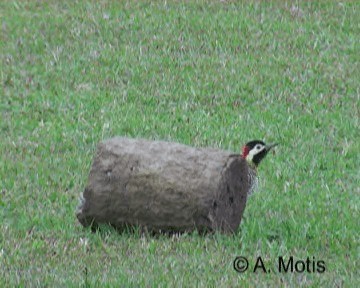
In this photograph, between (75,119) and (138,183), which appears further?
(75,119)

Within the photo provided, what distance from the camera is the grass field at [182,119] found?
8602 mm

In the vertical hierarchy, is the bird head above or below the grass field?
above

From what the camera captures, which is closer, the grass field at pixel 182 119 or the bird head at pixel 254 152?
the grass field at pixel 182 119

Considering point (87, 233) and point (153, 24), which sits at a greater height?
point (87, 233)

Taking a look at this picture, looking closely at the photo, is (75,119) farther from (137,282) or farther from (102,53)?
(137,282)

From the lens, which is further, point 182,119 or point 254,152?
point 182,119

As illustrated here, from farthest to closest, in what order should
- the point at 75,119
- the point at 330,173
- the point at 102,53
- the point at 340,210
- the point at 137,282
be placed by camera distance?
the point at 102,53 → the point at 75,119 → the point at 330,173 → the point at 340,210 → the point at 137,282

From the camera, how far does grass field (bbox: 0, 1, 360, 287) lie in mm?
8602

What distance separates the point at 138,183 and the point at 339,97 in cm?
560

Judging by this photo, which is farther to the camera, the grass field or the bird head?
the bird head

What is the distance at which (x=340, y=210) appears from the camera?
397 inches

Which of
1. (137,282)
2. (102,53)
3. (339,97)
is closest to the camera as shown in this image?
(137,282)

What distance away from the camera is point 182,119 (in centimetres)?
1302

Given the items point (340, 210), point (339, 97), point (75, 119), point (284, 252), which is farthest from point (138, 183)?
point (339, 97)
